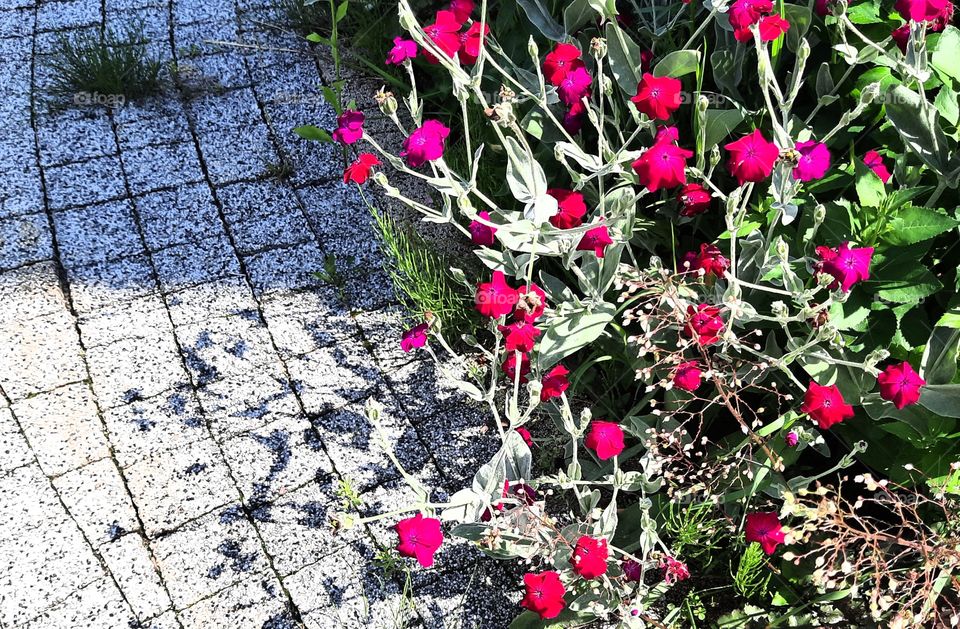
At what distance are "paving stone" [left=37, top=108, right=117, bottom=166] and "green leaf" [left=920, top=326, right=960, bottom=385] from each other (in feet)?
8.96

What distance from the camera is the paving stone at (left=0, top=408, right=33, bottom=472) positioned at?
238 centimetres

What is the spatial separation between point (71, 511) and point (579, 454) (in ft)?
4.48

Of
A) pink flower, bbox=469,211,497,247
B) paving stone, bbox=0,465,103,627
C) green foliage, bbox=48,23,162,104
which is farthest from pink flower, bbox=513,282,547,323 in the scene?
green foliage, bbox=48,23,162,104

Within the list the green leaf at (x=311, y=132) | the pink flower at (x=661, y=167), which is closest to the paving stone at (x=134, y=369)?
the green leaf at (x=311, y=132)

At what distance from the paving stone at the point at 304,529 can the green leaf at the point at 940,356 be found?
1419mm

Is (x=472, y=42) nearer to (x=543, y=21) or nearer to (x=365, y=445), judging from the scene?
(x=543, y=21)

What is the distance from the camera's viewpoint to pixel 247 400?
2.53 meters

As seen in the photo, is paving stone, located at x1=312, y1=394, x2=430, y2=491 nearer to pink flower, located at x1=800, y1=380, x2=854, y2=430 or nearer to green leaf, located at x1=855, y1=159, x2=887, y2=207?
pink flower, located at x1=800, y1=380, x2=854, y2=430

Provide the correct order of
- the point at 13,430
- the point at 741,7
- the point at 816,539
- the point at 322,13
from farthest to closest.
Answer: the point at 322,13 → the point at 13,430 → the point at 816,539 → the point at 741,7

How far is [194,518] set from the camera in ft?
7.53

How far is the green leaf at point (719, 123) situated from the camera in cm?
204

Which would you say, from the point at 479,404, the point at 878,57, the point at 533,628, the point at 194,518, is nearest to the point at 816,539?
the point at 533,628

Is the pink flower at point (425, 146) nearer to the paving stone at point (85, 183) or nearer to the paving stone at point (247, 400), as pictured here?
the paving stone at point (247, 400)

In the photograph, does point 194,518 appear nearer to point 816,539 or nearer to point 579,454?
point 579,454
